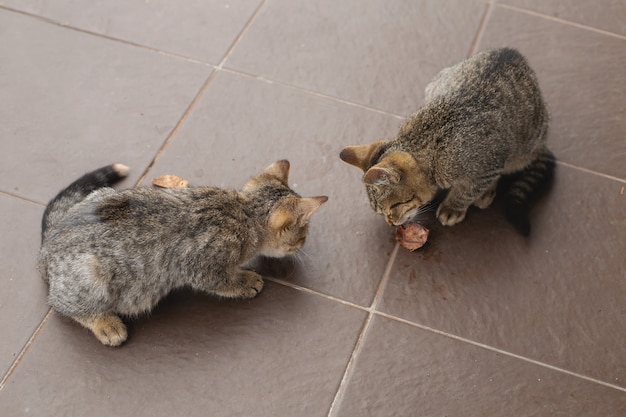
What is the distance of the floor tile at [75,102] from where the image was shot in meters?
3.42

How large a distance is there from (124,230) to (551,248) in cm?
203

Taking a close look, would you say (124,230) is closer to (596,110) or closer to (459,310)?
(459,310)

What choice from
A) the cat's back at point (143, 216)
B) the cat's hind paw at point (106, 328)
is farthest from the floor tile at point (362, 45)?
the cat's hind paw at point (106, 328)

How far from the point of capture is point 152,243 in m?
2.65

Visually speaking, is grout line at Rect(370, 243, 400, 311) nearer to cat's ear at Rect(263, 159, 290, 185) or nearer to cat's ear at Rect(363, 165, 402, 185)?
cat's ear at Rect(363, 165, 402, 185)

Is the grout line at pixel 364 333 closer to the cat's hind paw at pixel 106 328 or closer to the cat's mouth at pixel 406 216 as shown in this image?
the cat's mouth at pixel 406 216

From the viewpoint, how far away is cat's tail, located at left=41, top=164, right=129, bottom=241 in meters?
2.95

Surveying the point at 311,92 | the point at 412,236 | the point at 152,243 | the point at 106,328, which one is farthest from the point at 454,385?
the point at 311,92

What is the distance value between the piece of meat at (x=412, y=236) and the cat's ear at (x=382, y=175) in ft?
1.37

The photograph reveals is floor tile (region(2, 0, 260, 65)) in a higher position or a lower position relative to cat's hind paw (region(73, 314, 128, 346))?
higher

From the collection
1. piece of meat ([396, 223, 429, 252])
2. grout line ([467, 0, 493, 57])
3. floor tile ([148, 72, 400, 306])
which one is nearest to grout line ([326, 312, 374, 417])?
floor tile ([148, 72, 400, 306])

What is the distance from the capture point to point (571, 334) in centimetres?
291

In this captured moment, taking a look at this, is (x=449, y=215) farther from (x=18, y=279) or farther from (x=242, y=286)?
(x=18, y=279)

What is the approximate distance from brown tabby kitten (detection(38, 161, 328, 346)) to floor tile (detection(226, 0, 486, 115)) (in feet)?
3.68
